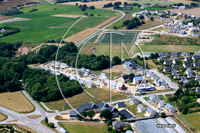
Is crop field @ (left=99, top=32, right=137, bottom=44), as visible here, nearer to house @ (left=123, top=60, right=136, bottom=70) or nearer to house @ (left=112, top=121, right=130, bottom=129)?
house @ (left=123, top=60, right=136, bottom=70)

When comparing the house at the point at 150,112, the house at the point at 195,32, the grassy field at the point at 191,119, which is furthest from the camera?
the house at the point at 195,32

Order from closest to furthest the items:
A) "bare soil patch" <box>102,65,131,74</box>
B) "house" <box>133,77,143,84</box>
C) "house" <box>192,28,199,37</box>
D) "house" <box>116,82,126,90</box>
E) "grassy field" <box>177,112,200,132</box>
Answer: "grassy field" <box>177,112,200,132</box> → "house" <box>116,82,126,90</box> → "house" <box>133,77,143,84</box> → "bare soil patch" <box>102,65,131,74</box> → "house" <box>192,28,199,37</box>

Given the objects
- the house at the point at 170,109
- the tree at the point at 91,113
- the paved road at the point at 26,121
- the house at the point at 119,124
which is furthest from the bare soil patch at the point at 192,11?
the paved road at the point at 26,121

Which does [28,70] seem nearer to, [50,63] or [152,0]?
[50,63]

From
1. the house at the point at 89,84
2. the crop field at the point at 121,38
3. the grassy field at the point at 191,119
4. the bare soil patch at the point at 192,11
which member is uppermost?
the bare soil patch at the point at 192,11

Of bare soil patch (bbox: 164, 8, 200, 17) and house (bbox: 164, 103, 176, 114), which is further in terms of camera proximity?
bare soil patch (bbox: 164, 8, 200, 17)

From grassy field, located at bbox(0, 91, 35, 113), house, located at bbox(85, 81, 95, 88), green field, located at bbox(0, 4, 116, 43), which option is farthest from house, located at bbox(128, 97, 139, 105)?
green field, located at bbox(0, 4, 116, 43)

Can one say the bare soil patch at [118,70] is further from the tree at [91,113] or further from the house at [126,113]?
the tree at [91,113]
